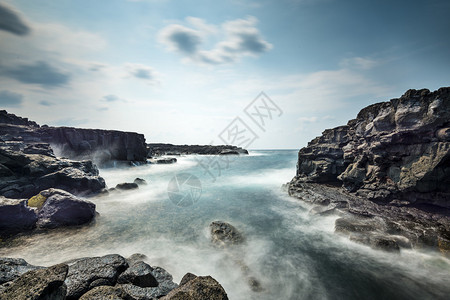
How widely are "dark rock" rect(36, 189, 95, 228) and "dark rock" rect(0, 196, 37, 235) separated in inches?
16.6

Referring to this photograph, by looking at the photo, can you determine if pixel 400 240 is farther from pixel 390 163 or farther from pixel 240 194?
pixel 240 194

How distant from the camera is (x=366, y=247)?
7.82m

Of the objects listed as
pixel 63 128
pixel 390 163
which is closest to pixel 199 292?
pixel 390 163

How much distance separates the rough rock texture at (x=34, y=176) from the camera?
36.7 ft

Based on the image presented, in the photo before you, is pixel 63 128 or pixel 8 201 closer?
pixel 8 201

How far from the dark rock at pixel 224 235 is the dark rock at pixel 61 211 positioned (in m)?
7.48

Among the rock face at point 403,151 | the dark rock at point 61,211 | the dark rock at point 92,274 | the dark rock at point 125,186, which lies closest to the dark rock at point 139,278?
the dark rock at point 92,274

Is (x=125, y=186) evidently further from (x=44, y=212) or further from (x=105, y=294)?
(x=105, y=294)

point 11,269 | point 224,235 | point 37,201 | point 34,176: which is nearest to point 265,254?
point 224,235

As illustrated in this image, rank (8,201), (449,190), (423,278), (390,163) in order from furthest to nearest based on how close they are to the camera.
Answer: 1. (390,163)
2. (449,190)
3. (8,201)
4. (423,278)

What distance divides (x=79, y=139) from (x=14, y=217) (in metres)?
30.7

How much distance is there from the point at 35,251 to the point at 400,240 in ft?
50.9

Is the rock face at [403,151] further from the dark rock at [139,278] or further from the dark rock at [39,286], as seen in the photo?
the dark rock at [39,286]

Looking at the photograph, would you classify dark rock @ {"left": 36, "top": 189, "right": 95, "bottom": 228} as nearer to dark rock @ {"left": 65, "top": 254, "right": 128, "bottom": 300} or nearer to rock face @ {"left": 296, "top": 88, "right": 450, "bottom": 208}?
dark rock @ {"left": 65, "top": 254, "right": 128, "bottom": 300}
